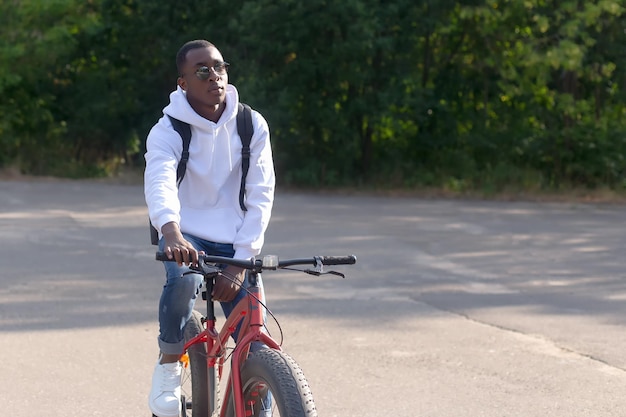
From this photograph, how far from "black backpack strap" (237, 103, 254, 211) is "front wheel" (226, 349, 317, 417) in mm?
834

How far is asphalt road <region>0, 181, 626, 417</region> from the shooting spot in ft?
20.6

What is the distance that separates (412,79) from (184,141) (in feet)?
55.3

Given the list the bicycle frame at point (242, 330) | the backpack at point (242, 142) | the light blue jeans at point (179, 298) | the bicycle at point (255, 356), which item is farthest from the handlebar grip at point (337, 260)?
the backpack at point (242, 142)

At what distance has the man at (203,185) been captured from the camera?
A: 448 centimetres

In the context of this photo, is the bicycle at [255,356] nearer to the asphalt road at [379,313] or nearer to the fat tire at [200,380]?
the fat tire at [200,380]

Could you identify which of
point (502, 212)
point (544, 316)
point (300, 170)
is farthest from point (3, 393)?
point (300, 170)

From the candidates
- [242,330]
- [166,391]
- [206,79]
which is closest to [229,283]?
[242,330]

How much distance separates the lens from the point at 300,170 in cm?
2044

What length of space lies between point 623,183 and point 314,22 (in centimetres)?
626

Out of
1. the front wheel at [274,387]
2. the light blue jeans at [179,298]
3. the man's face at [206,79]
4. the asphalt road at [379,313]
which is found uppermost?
the man's face at [206,79]

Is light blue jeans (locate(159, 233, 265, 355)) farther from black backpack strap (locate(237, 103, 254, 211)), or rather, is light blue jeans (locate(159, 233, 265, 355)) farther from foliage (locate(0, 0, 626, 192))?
foliage (locate(0, 0, 626, 192))

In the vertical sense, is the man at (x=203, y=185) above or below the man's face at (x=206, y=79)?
below

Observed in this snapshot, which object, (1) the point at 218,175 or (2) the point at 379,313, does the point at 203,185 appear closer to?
(1) the point at 218,175

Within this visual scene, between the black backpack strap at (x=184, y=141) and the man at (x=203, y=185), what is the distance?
18mm
